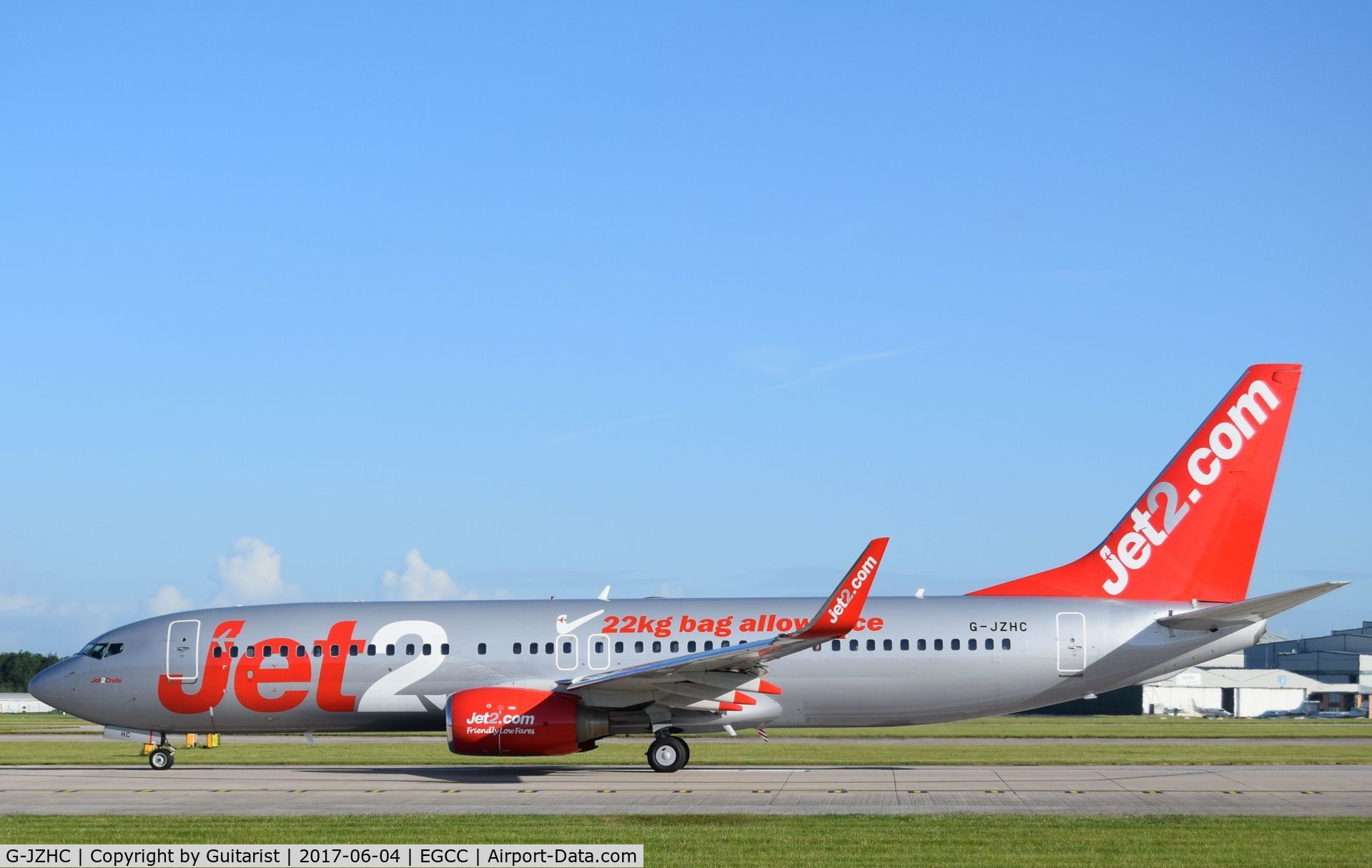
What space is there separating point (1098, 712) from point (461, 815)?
6797 cm

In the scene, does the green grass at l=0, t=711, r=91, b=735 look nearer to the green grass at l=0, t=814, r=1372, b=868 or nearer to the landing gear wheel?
the landing gear wheel

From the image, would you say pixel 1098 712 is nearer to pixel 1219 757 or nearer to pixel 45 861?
pixel 1219 757

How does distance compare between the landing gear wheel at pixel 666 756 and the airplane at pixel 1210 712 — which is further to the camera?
the airplane at pixel 1210 712

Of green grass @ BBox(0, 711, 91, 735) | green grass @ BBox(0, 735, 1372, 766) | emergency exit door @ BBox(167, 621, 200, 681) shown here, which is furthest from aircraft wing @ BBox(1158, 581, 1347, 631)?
green grass @ BBox(0, 711, 91, 735)

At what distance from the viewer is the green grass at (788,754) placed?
29875 millimetres

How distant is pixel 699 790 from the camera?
2256cm

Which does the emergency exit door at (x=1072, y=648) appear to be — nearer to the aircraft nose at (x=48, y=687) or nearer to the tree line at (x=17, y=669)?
the aircraft nose at (x=48, y=687)

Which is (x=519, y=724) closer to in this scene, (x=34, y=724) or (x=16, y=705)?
(x=34, y=724)

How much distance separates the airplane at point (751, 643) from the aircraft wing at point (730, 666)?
0.08 metres

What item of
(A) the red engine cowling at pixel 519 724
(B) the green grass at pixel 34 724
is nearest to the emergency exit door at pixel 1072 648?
(A) the red engine cowling at pixel 519 724

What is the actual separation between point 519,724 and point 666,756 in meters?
2.99

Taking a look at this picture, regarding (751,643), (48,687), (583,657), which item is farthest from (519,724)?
(48,687)

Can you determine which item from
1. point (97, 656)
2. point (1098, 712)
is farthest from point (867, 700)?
point (1098, 712)

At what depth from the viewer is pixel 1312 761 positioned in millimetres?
29922
